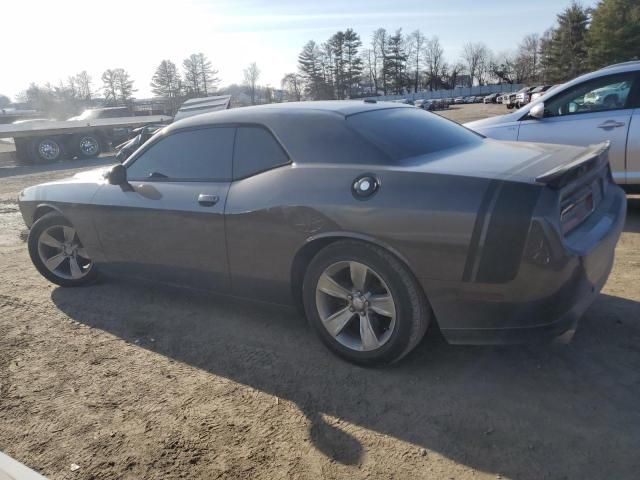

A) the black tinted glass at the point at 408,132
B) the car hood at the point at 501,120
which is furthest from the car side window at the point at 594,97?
the black tinted glass at the point at 408,132

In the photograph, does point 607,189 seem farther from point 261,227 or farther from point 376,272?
point 261,227

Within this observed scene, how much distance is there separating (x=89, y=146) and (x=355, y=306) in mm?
20168

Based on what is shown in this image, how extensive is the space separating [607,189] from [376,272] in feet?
5.50

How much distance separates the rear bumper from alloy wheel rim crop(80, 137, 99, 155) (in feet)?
67.1

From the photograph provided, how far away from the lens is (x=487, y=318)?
8.62 ft

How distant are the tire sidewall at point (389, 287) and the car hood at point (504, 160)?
1.78 ft

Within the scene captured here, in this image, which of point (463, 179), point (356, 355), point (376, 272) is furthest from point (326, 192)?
point (356, 355)

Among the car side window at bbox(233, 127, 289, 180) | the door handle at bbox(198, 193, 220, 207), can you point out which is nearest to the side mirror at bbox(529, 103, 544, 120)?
the car side window at bbox(233, 127, 289, 180)

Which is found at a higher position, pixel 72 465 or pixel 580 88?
pixel 580 88

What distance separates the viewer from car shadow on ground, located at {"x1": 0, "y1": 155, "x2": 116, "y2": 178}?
1683cm

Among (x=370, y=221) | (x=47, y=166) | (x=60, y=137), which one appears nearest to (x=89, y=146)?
(x=60, y=137)

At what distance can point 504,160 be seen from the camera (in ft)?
9.77

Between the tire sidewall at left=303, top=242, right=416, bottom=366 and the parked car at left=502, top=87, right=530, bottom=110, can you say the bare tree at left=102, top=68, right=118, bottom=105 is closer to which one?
the parked car at left=502, top=87, right=530, bottom=110

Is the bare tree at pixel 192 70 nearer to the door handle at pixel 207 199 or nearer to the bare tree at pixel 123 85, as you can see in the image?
the bare tree at pixel 123 85
